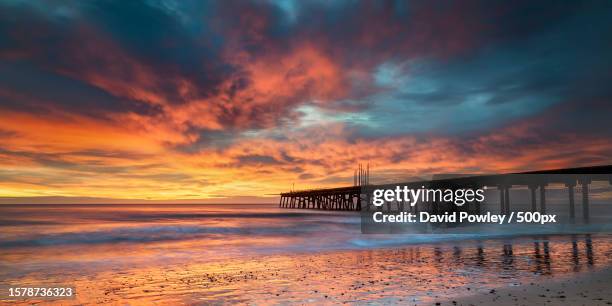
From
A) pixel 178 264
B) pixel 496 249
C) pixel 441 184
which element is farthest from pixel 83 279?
pixel 441 184

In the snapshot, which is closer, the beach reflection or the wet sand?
the wet sand

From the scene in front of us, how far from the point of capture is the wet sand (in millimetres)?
7668

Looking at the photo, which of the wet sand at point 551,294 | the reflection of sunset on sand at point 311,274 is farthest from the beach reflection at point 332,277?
the wet sand at point 551,294

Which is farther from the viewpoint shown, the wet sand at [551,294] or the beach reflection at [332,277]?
the beach reflection at [332,277]

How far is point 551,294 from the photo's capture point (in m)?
8.30

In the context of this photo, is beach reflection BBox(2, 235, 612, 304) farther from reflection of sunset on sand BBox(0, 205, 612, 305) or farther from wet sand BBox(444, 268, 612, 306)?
wet sand BBox(444, 268, 612, 306)

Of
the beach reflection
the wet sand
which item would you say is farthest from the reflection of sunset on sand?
the wet sand

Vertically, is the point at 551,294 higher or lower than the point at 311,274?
higher

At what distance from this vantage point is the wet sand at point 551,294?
767 cm

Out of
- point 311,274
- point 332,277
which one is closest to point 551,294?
point 332,277

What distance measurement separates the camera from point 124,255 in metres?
18.9

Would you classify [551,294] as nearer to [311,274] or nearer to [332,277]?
[332,277]

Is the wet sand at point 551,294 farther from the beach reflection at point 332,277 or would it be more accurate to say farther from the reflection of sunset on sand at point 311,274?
the beach reflection at point 332,277

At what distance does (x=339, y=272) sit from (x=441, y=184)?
3450 centimetres
